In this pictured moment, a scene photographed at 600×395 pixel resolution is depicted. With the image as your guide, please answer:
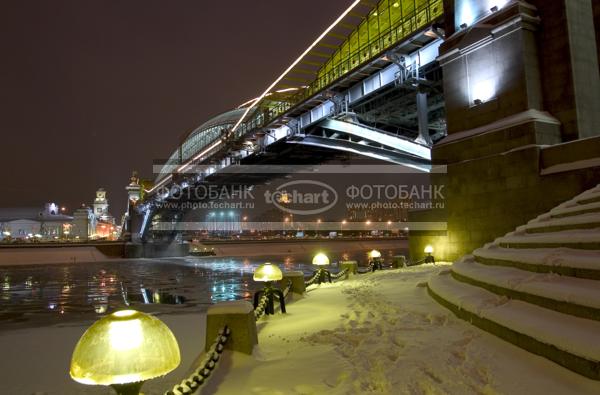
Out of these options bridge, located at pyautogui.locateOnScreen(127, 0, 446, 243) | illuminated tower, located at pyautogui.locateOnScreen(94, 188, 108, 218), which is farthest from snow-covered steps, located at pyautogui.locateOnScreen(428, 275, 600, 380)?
illuminated tower, located at pyautogui.locateOnScreen(94, 188, 108, 218)

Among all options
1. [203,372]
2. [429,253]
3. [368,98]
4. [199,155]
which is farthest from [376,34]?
[199,155]

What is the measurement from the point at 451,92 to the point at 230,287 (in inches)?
484

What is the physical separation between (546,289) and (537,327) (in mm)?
623

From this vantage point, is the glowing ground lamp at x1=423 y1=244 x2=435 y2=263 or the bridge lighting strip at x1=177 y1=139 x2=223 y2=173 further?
the bridge lighting strip at x1=177 y1=139 x2=223 y2=173

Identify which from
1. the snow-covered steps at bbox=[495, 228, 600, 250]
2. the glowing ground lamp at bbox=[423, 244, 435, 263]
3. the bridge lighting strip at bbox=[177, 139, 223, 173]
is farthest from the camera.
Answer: the bridge lighting strip at bbox=[177, 139, 223, 173]

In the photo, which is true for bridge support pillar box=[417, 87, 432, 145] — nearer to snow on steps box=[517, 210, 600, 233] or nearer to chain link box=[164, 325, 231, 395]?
snow on steps box=[517, 210, 600, 233]

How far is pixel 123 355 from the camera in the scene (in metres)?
2.72

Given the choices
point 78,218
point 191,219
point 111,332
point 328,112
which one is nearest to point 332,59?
point 328,112

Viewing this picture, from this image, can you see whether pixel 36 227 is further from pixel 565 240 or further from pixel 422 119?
pixel 565 240

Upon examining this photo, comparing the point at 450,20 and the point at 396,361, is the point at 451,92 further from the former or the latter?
the point at 396,361

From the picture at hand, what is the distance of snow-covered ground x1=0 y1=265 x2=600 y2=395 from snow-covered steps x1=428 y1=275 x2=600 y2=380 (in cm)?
10

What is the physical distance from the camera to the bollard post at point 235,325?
16.5 feet

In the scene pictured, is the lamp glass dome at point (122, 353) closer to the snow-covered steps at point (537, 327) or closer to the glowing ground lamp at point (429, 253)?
the snow-covered steps at point (537, 327)

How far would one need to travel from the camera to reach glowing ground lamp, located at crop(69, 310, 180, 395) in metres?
2.68
